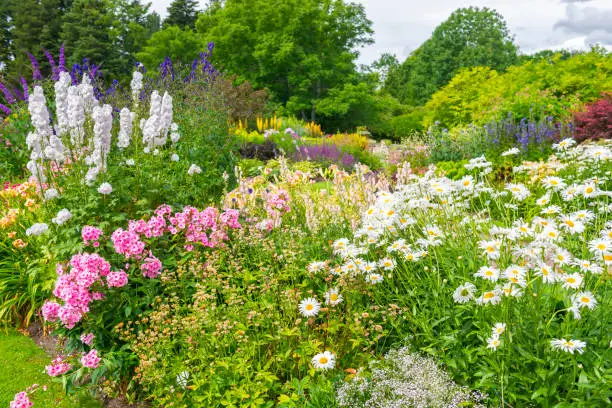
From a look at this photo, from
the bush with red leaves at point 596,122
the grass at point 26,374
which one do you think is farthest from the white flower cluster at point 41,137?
the bush with red leaves at point 596,122

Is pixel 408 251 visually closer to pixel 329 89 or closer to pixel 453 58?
pixel 329 89

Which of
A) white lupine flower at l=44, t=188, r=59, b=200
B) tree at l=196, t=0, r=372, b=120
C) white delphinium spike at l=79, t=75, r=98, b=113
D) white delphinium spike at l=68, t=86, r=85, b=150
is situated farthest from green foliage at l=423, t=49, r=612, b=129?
tree at l=196, t=0, r=372, b=120

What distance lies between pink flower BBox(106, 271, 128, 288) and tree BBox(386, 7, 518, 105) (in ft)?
120

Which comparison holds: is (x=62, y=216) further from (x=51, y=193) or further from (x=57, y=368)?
(x=57, y=368)

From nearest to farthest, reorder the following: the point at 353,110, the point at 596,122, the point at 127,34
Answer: the point at 596,122 < the point at 353,110 < the point at 127,34

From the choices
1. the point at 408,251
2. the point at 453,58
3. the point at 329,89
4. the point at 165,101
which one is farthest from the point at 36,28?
the point at 408,251

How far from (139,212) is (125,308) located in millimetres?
773

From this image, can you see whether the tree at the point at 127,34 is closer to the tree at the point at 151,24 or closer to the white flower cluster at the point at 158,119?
the tree at the point at 151,24

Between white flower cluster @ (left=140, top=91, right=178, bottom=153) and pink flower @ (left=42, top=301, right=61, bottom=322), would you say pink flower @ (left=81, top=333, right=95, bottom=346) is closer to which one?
pink flower @ (left=42, top=301, right=61, bottom=322)

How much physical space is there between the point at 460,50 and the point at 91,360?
136 feet

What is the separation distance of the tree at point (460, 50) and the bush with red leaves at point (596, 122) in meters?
29.6

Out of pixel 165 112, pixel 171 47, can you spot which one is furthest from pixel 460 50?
pixel 165 112

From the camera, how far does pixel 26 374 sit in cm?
398

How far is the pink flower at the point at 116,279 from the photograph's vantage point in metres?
3.27
